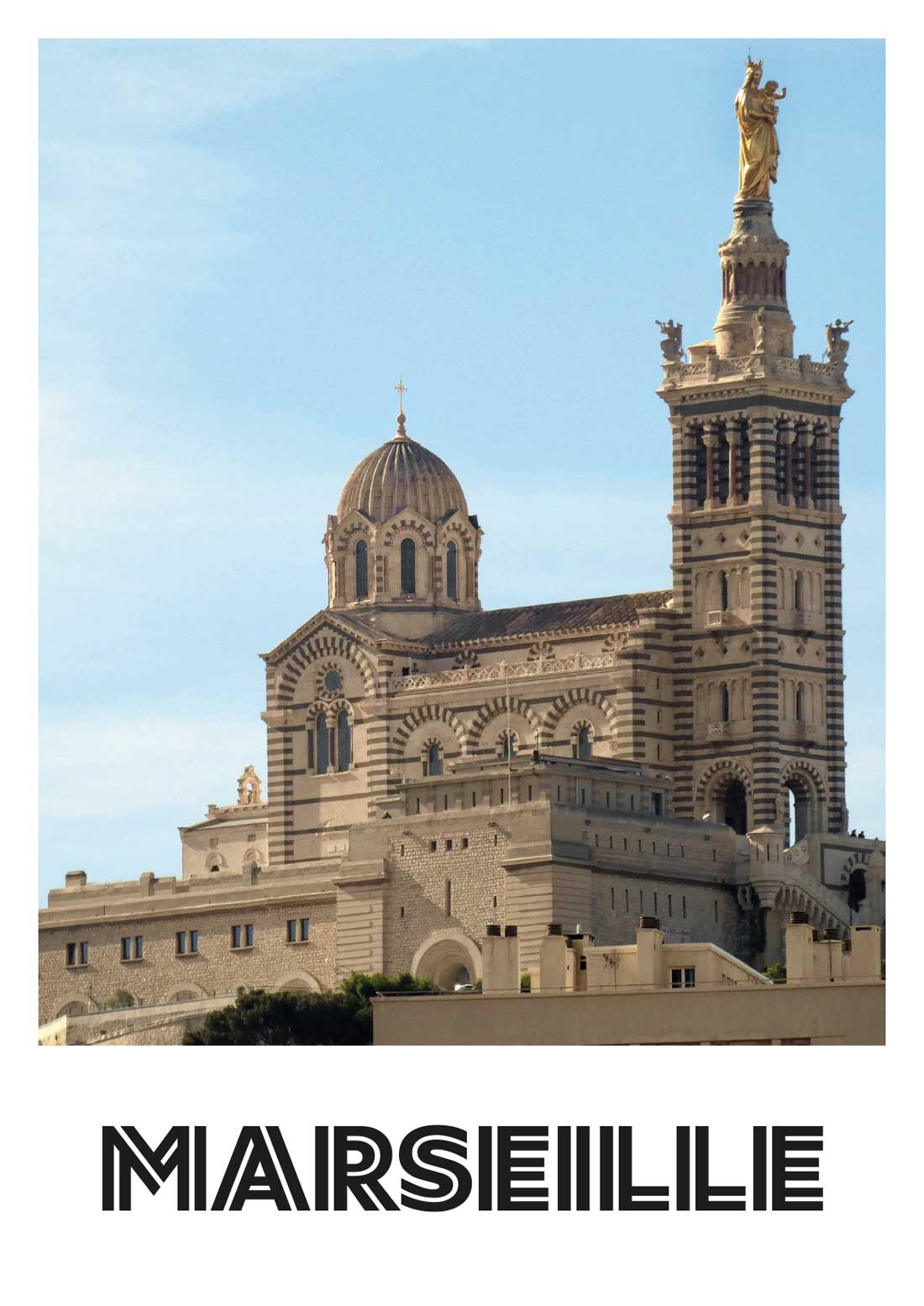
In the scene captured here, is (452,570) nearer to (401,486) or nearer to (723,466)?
(401,486)

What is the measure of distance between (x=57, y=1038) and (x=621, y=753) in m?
18.6

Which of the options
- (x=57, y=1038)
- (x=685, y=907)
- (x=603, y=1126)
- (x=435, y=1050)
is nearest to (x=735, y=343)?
(x=685, y=907)

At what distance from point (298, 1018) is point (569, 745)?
17.9m

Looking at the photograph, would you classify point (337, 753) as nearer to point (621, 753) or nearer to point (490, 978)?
point (621, 753)

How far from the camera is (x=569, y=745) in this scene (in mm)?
Result: 138500

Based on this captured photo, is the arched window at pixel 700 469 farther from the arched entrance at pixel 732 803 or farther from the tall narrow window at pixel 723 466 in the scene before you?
the arched entrance at pixel 732 803

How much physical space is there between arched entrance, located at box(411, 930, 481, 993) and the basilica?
7 centimetres

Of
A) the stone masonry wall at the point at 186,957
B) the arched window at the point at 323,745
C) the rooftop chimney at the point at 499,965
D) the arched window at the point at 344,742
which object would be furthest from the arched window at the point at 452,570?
the rooftop chimney at the point at 499,965

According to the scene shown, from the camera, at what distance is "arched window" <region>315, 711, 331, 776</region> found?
146 metres

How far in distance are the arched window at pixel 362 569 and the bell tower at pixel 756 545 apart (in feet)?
41.2

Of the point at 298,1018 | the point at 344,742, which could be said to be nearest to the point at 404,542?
the point at 344,742

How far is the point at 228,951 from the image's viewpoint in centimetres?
13675

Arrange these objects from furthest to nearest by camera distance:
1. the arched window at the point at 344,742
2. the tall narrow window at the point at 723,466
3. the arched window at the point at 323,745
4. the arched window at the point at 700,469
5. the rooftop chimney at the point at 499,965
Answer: the arched window at the point at 323,745
the arched window at the point at 344,742
the arched window at the point at 700,469
the tall narrow window at the point at 723,466
the rooftop chimney at the point at 499,965

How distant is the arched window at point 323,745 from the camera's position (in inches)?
5733
